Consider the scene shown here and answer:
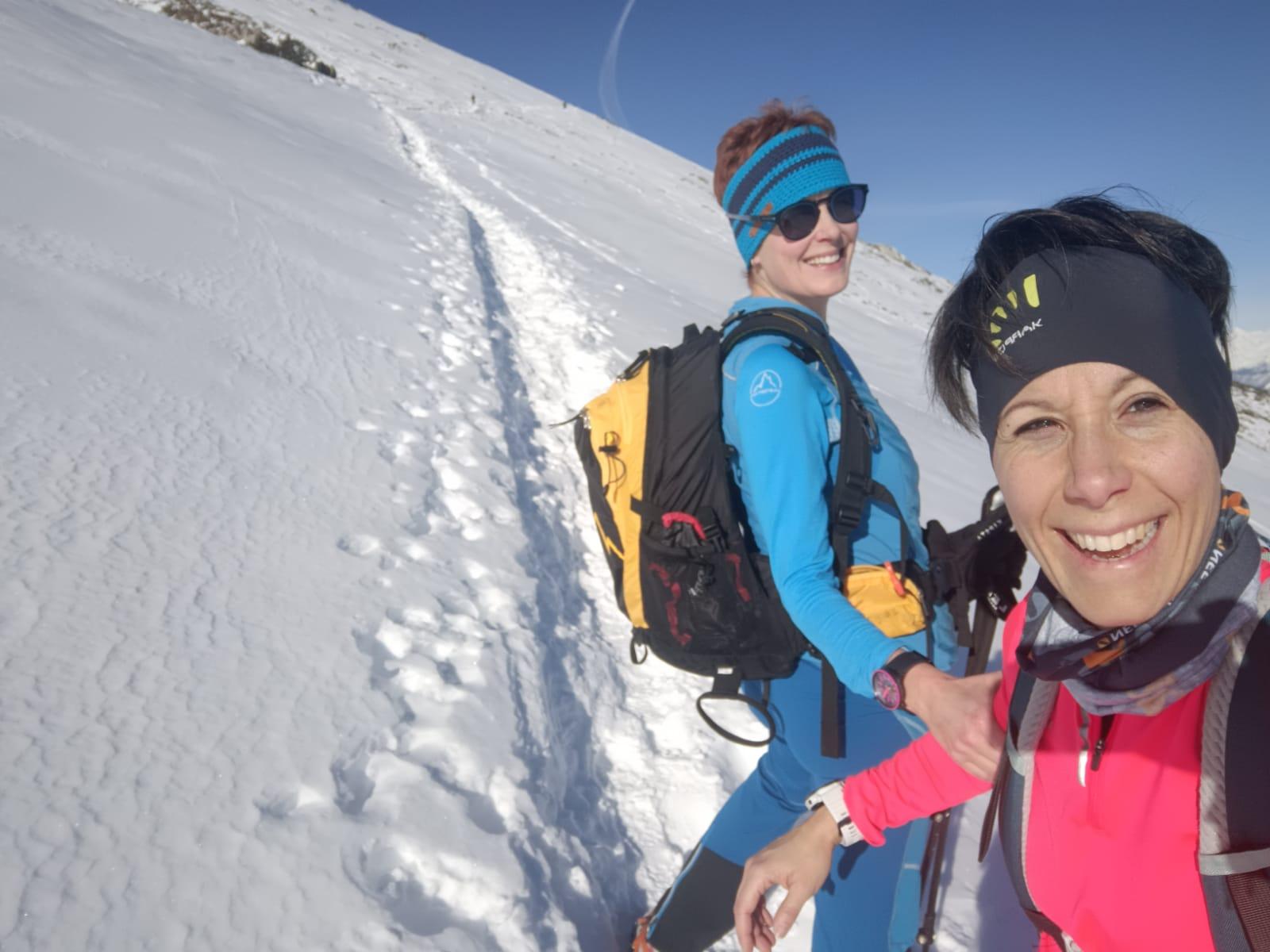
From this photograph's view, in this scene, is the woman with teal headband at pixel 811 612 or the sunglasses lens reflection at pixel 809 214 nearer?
the woman with teal headband at pixel 811 612

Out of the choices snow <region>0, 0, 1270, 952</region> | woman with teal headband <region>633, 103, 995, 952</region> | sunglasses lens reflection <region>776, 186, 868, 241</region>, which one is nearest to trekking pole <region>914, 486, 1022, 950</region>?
snow <region>0, 0, 1270, 952</region>

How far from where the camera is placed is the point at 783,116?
2.07 m

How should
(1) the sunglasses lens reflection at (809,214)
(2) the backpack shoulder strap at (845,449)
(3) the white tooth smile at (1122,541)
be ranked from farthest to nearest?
(1) the sunglasses lens reflection at (809,214), (2) the backpack shoulder strap at (845,449), (3) the white tooth smile at (1122,541)

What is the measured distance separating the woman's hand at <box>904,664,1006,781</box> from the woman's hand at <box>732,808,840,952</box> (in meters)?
0.30

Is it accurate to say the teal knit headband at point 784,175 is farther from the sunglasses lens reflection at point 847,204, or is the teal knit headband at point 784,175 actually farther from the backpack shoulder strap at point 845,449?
the backpack shoulder strap at point 845,449

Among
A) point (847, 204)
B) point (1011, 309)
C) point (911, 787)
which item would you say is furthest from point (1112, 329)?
point (847, 204)

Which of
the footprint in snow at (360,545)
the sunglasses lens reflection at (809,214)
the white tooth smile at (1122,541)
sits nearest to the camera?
the white tooth smile at (1122,541)

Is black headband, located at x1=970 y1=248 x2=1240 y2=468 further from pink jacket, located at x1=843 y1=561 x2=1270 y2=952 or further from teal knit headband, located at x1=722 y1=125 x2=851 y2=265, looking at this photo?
teal knit headband, located at x1=722 y1=125 x2=851 y2=265

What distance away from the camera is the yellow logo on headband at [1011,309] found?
1.02 meters

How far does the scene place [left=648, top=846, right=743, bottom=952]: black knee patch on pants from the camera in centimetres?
→ 173

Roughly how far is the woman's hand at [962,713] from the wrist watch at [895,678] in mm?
10

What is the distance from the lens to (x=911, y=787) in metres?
1.28

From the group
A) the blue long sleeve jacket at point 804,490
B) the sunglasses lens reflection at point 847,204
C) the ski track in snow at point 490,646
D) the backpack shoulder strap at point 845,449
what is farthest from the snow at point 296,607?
the sunglasses lens reflection at point 847,204

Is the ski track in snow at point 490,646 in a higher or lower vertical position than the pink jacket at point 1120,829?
lower
